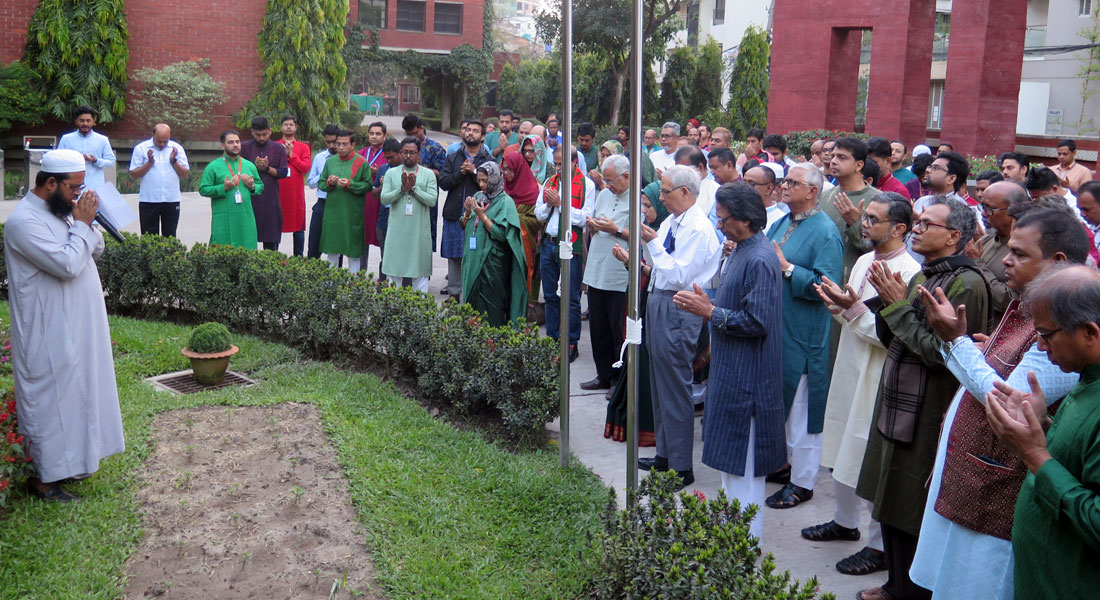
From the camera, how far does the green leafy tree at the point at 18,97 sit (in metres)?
20.0

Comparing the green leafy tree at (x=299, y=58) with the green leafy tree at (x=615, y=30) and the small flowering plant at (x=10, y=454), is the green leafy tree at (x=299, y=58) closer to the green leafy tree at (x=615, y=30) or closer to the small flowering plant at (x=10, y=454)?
the green leafy tree at (x=615, y=30)

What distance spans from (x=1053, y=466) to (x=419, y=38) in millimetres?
45358

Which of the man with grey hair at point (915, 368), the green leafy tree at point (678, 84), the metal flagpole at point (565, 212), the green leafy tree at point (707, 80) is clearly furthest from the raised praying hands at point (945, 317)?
the green leafy tree at point (707, 80)

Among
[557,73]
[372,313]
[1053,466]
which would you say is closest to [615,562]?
[1053,466]

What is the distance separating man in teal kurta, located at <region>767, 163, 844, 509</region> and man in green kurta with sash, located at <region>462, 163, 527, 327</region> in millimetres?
2958

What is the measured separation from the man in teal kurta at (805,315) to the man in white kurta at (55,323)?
3.92 metres

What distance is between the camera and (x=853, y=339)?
4.86 metres

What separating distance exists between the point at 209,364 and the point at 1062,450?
6.24 m

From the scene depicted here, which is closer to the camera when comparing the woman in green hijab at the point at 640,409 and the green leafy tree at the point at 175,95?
the woman in green hijab at the point at 640,409

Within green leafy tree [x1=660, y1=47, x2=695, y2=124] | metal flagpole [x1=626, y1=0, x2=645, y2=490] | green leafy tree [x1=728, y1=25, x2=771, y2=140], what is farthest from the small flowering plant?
green leafy tree [x1=660, y1=47, x2=695, y2=124]

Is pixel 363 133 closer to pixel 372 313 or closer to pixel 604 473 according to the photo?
pixel 372 313

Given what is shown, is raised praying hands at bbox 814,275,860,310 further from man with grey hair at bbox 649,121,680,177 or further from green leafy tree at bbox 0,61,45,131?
green leafy tree at bbox 0,61,45,131

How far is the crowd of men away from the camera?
275 cm

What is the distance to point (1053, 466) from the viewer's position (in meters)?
2.57
